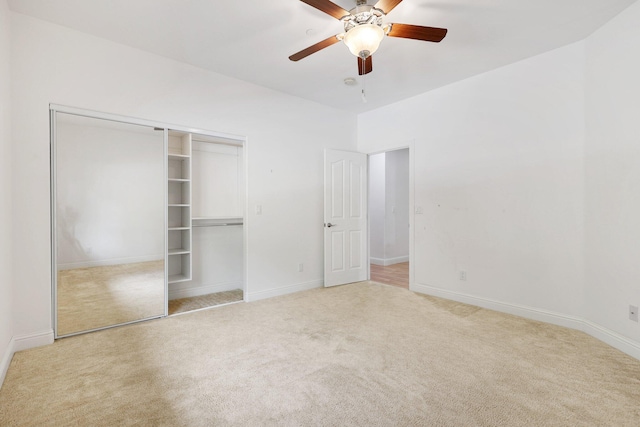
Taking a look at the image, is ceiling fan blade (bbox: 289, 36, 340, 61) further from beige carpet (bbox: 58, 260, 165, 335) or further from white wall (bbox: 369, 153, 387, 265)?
white wall (bbox: 369, 153, 387, 265)

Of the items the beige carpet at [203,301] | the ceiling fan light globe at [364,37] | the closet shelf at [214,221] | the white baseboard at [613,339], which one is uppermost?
the ceiling fan light globe at [364,37]

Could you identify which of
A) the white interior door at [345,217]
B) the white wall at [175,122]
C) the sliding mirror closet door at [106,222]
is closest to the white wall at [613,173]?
the white interior door at [345,217]

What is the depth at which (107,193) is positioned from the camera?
300cm

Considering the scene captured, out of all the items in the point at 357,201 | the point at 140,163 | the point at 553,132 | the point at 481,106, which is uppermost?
the point at 481,106

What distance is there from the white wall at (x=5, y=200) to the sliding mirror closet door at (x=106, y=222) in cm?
31

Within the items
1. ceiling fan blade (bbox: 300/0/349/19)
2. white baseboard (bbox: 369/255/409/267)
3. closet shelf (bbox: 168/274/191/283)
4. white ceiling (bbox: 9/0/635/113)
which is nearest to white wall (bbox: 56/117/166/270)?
closet shelf (bbox: 168/274/191/283)

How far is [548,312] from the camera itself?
3150 millimetres

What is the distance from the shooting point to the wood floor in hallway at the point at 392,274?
4.95 m

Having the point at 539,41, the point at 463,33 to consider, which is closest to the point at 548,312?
the point at 539,41

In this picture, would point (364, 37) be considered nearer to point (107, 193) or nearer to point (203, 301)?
point (107, 193)

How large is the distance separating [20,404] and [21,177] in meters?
1.74

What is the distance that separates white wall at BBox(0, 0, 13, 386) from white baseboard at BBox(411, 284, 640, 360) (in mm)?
4177

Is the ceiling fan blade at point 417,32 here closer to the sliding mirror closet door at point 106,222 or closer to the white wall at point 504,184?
the white wall at point 504,184

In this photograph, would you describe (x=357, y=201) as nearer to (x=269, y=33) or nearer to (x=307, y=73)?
(x=307, y=73)
